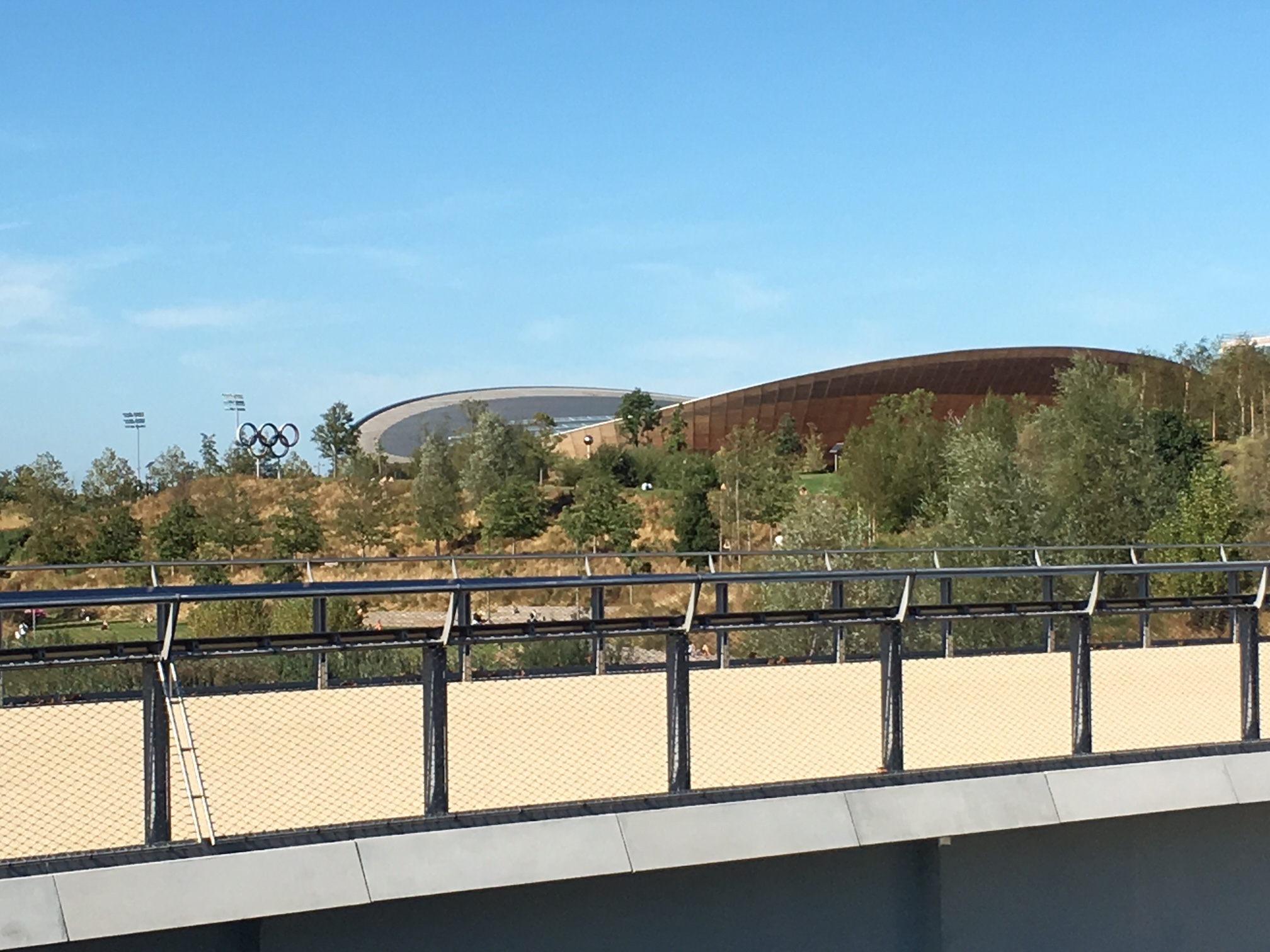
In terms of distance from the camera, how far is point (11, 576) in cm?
5681

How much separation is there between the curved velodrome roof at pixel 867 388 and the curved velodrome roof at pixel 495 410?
91.6ft

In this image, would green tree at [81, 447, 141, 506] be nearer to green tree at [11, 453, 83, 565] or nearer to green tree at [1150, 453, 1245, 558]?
green tree at [11, 453, 83, 565]

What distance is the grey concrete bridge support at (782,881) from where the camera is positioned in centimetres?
687

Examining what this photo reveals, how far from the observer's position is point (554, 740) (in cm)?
979

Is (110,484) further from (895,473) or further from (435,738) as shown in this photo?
(435,738)

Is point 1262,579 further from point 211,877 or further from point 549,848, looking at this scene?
point 211,877

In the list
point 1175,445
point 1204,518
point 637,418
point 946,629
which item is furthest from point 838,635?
point 637,418

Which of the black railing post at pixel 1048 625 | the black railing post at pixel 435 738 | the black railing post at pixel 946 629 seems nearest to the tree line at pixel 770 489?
the black railing post at pixel 1048 625

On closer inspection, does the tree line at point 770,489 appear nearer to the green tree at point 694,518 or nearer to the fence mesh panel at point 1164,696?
the green tree at point 694,518

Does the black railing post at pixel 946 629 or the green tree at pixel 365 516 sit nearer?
the black railing post at pixel 946 629

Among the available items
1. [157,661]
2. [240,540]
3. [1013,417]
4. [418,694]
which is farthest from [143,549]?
[157,661]

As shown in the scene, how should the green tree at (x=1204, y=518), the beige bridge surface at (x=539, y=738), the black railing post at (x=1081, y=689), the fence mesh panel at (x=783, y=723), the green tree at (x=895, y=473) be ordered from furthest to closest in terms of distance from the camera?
the green tree at (x=895, y=473), the green tree at (x=1204, y=518), the fence mesh panel at (x=783, y=723), the black railing post at (x=1081, y=689), the beige bridge surface at (x=539, y=738)

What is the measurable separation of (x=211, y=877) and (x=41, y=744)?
13.6ft

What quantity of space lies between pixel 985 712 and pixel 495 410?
135 meters
